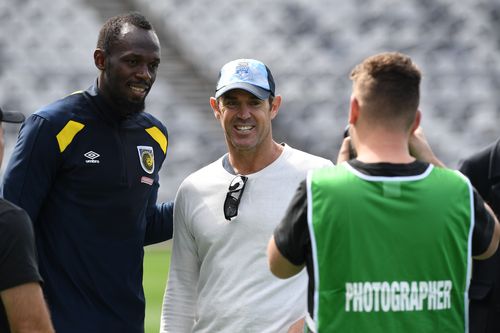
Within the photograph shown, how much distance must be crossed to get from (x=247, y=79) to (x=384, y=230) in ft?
3.63

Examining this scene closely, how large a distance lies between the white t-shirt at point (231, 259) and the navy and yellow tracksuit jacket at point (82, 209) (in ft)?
0.80

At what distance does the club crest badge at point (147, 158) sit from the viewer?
3.99 meters

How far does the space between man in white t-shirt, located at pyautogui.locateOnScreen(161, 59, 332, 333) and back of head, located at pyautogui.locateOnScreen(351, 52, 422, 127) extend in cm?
91

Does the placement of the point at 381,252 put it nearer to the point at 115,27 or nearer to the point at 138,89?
the point at 138,89

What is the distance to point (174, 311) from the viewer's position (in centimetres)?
365

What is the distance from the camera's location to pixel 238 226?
3525 mm

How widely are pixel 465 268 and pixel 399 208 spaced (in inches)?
9.7

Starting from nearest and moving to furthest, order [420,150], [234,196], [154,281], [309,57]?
[420,150] → [234,196] → [154,281] → [309,57]

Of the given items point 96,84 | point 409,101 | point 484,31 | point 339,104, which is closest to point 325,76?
point 339,104

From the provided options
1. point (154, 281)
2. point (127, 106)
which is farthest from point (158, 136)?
point (154, 281)

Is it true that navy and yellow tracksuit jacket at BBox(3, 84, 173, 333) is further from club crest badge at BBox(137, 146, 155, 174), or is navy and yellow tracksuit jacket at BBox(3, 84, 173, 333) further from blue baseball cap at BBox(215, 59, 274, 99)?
blue baseball cap at BBox(215, 59, 274, 99)

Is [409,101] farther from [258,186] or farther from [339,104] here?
[339,104]

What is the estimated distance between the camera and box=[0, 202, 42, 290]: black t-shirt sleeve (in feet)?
8.30

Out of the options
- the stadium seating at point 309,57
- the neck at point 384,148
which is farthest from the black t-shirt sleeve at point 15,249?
the stadium seating at point 309,57
